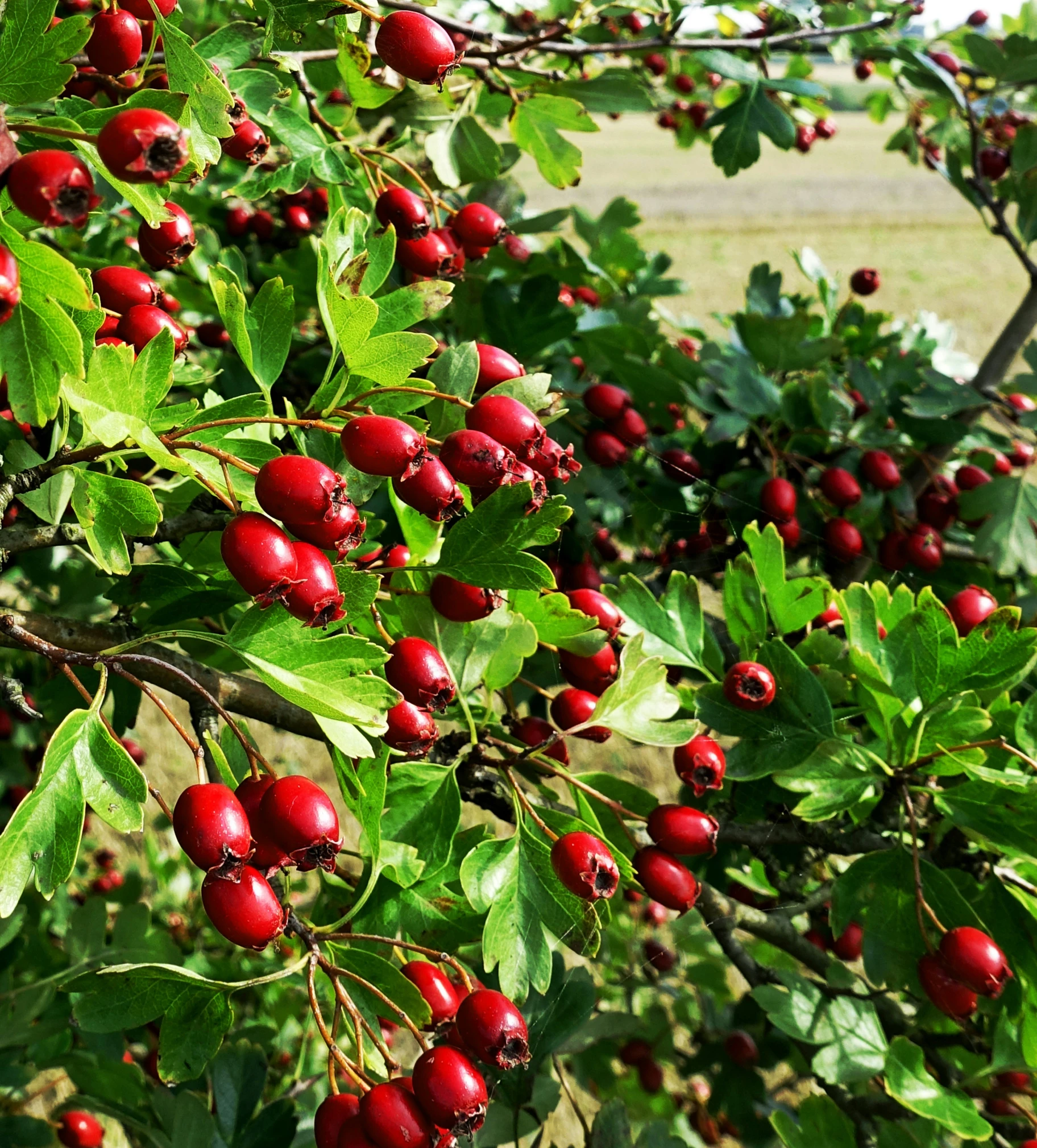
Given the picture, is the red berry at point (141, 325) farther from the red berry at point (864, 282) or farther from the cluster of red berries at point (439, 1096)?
the red berry at point (864, 282)

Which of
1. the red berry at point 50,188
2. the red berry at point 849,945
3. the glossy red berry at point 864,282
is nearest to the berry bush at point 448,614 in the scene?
the red berry at point 50,188

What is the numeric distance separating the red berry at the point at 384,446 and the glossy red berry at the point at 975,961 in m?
0.55

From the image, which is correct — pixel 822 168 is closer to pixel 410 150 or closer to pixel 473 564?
pixel 410 150

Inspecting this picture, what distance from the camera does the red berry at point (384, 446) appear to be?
0.55 metres

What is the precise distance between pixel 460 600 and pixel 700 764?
23 centimetres

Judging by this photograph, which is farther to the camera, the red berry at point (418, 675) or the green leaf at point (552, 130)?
the green leaf at point (552, 130)

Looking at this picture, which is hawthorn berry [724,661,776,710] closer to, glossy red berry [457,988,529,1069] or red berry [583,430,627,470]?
glossy red berry [457,988,529,1069]

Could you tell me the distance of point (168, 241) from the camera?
631 millimetres

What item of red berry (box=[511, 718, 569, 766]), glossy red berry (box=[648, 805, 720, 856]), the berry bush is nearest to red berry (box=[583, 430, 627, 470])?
the berry bush

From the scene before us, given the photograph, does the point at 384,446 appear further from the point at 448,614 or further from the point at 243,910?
the point at 243,910

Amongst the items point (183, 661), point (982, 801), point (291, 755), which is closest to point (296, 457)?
point (183, 661)

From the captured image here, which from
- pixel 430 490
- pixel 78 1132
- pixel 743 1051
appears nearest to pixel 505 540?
pixel 430 490

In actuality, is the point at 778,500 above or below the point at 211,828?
below

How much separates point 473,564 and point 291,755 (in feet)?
8.31
